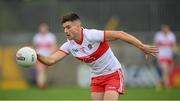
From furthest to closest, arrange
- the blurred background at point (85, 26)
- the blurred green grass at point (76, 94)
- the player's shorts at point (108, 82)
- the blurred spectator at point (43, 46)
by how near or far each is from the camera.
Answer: the blurred background at point (85, 26) < the blurred spectator at point (43, 46) < the blurred green grass at point (76, 94) < the player's shorts at point (108, 82)

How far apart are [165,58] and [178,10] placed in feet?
11.7

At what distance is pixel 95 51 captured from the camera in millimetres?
10008

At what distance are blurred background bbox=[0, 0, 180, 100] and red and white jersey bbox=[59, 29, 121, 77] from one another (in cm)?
1185

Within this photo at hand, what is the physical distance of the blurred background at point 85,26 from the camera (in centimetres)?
2259

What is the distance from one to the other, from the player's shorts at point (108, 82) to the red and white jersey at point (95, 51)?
66mm

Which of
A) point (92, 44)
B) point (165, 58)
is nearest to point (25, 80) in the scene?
point (165, 58)

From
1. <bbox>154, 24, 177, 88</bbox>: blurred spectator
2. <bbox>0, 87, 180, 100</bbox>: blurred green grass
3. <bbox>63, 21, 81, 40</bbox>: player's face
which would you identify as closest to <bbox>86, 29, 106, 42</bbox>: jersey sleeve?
<bbox>63, 21, 81, 40</bbox>: player's face

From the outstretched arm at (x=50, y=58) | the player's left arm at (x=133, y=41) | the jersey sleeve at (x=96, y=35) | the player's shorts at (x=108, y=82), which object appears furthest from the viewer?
the outstretched arm at (x=50, y=58)

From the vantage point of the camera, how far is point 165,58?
2112 cm

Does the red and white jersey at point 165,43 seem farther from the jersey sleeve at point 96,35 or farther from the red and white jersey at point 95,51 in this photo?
the jersey sleeve at point 96,35

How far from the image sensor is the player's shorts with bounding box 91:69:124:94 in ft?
33.0

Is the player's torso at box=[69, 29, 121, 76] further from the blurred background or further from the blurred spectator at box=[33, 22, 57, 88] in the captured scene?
the blurred background

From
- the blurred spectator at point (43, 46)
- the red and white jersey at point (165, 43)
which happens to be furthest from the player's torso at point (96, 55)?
the red and white jersey at point (165, 43)

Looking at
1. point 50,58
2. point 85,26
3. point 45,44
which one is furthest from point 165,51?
point 50,58
